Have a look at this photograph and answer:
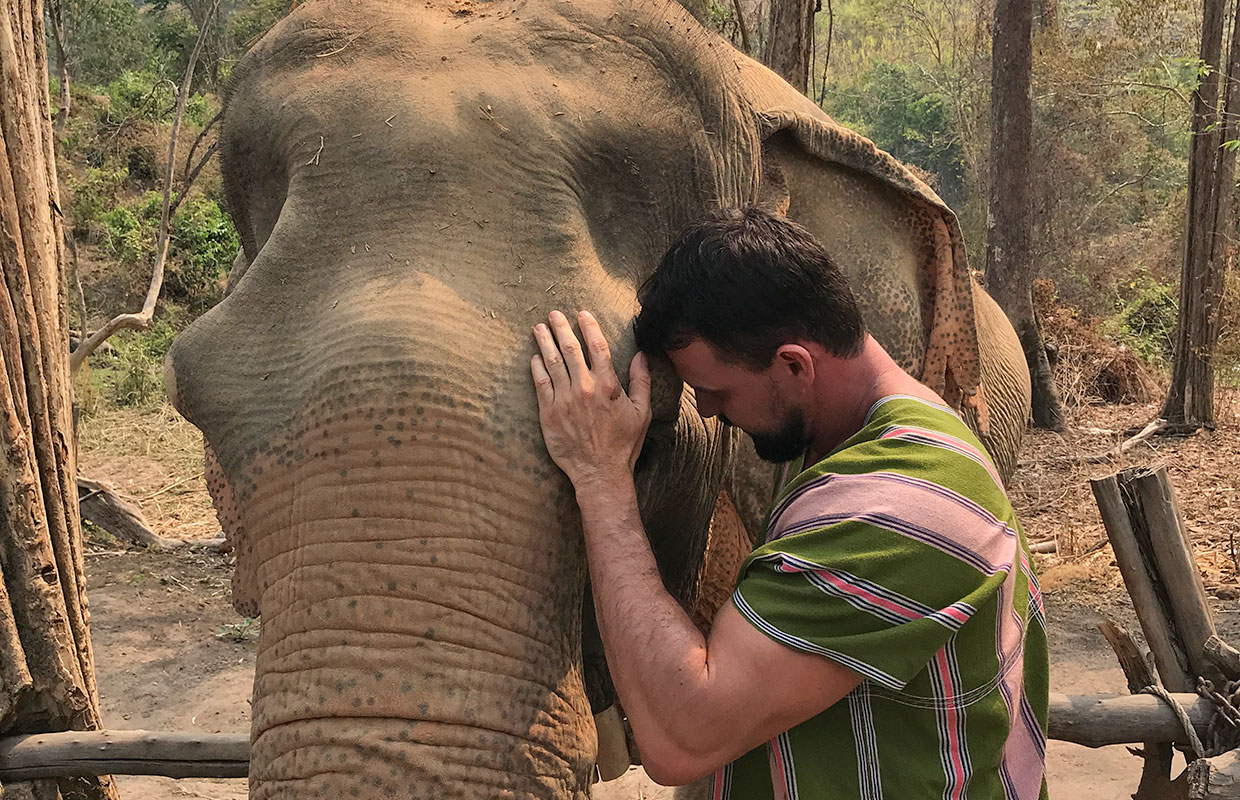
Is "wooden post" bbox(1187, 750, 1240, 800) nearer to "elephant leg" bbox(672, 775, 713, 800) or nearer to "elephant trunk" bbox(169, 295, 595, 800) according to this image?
"elephant leg" bbox(672, 775, 713, 800)

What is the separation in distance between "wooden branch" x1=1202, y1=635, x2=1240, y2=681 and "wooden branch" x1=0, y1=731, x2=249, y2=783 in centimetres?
253

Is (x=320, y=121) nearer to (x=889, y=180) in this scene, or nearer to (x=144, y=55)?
(x=889, y=180)

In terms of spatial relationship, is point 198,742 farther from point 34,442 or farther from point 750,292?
point 750,292

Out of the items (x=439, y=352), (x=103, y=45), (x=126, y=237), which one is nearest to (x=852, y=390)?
(x=439, y=352)

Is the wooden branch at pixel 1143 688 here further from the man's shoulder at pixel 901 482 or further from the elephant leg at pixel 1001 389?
the man's shoulder at pixel 901 482

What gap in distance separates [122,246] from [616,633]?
58.0 feet

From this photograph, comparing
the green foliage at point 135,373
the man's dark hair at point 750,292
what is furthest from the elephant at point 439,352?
the green foliage at point 135,373

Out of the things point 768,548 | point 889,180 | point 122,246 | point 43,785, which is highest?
point 889,180

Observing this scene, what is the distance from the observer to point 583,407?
151cm

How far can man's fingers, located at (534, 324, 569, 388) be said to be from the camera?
152cm

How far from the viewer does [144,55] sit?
2638 centimetres

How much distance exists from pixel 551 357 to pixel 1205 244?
9.74m

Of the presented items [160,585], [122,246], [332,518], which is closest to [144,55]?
[122,246]

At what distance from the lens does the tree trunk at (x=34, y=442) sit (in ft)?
9.36
